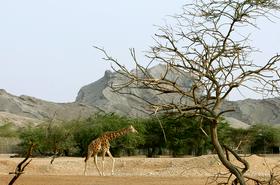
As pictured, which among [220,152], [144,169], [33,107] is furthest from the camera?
[33,107]

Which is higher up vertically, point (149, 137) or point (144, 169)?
point (149, 137)

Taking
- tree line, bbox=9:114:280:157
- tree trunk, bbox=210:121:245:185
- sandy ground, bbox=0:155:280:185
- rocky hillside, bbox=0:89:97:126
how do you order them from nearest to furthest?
tree trunk, bbox=210:121:245:185 < sandy ground, bbox=0:155:280:185 < tree line, bbox=9:114:280:157 < rocky hillside, bbox=0:89:97:126

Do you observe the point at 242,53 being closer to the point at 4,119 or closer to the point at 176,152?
the point at 176,152

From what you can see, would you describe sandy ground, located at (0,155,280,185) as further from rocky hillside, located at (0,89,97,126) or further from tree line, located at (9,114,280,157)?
rocky hillside, located at (0,89,97,126)

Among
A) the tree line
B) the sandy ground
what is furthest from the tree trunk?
the tree line

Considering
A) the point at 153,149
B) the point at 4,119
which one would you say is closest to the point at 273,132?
the point at 153,149

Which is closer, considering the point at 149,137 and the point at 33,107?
the point at 149,137

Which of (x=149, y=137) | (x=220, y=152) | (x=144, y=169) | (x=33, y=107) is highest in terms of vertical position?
(x=33, y=107)

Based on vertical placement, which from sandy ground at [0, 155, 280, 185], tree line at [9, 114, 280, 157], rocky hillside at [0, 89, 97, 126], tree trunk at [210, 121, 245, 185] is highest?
rocky hillside at [0, 89, 97, 126]

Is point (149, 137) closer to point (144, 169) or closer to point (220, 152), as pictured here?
point (144, 169)

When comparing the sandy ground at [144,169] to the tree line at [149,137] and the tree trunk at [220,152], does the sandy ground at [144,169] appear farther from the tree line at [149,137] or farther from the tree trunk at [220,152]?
the tree trunk at [220,152]

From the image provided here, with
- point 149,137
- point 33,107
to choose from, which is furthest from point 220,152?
point 33,107

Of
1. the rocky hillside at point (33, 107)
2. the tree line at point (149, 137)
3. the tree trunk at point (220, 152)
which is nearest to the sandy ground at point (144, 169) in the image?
the tree line at point (149, 137)

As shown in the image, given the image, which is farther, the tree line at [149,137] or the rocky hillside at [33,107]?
the rocky hillside at [33,107]
